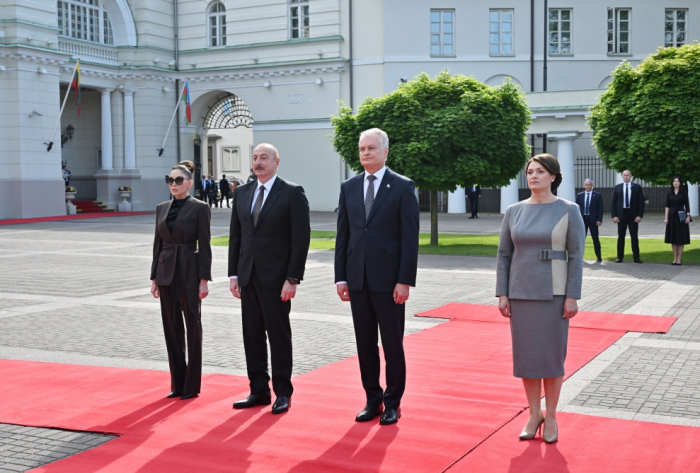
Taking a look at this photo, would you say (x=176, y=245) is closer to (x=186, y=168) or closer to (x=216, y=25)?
(x=186, y=168)

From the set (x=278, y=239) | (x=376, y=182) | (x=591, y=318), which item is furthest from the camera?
(x=591, y=318)

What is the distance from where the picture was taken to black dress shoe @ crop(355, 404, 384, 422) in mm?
5918

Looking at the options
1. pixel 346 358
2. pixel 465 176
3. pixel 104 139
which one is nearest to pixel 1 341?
pixel 346 358

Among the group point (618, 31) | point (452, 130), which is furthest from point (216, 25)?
point (452, 130)

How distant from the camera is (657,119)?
1756cm

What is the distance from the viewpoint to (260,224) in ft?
20.7

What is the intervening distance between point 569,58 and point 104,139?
22.2 metres

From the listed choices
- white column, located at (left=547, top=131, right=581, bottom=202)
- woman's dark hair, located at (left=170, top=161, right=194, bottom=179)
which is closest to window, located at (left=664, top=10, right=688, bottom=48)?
white column, located at (left=547, top=131, right=581, bottom=202)

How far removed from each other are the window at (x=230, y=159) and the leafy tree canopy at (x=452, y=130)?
46.4 metres

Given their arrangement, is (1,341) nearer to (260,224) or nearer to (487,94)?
(260,224)

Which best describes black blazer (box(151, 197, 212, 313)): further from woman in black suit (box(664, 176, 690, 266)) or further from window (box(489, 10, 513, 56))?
window (box(489, 10, 513, 56))

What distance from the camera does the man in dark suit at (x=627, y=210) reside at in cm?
1786

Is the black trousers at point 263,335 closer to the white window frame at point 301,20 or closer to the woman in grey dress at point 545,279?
the woman in grey dress at point 545,279

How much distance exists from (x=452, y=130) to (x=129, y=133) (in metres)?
23.7
